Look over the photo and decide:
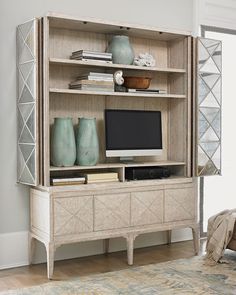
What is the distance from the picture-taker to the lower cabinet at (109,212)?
4008 millimetres

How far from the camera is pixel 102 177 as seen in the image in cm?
432

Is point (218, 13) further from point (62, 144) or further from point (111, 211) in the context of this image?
point (111, 211)

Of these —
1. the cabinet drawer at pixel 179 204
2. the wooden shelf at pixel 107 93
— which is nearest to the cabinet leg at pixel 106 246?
the cabinet drawer at pixel 179 204

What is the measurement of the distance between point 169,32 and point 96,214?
1.83 meters

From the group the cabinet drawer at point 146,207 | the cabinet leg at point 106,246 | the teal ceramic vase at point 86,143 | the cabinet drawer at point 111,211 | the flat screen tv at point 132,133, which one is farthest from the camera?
the cabinet leg at point 106,246

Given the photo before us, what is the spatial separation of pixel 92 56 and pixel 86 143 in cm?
75

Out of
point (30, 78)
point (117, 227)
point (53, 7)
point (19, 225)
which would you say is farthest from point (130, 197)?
point (53, 7)

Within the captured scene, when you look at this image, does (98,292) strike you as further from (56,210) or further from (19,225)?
(19,225)

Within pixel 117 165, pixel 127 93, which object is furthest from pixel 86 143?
pixel 127 93

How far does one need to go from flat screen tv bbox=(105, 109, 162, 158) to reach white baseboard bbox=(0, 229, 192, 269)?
2.94 feet

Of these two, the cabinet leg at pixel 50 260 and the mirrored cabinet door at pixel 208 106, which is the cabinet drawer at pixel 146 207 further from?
the cabinet leg at pixel 50 260

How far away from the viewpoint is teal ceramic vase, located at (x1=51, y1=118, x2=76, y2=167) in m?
4.18

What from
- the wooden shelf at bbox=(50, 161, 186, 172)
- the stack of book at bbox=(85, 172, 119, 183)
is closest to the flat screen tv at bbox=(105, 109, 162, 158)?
the wooden shelf at bbox=(50, 161, 186, 172)

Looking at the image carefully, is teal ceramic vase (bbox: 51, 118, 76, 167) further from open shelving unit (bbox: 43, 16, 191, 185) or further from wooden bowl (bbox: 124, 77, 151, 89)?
wooden bowl (bbox: 124, 77, 151, 89)
